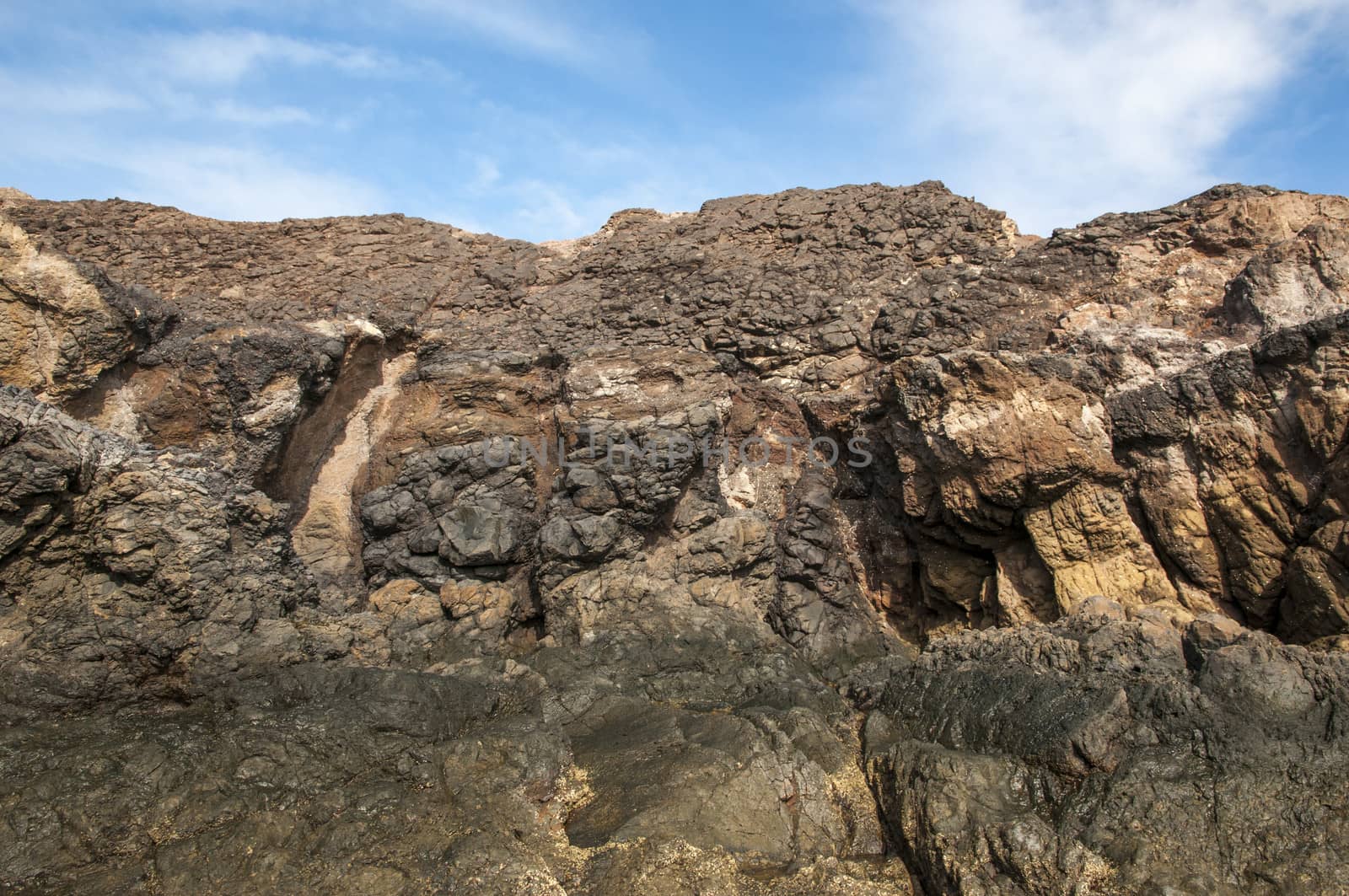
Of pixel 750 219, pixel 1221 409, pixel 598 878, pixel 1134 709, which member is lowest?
pixel 598 878

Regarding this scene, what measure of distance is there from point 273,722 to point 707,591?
15.1 feet

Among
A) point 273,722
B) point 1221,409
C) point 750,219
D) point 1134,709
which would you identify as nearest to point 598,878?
point 273,722

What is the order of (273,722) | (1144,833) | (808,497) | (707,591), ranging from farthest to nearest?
(808,497) < (707,591) < (273,722) < (1144,833)

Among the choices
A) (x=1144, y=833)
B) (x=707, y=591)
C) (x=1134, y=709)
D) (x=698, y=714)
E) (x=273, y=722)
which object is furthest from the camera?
(x=707, y=591)

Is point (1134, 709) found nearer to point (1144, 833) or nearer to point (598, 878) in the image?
point (1144, 833)

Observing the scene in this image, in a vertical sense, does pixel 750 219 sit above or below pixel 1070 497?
above

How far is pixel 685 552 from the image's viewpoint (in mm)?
9984

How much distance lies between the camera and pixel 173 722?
23.1ft

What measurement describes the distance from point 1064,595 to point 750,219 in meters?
7.68

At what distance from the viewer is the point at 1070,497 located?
9281mm

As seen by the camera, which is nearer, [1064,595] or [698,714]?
[698,714]

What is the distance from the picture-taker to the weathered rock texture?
5.93 meters

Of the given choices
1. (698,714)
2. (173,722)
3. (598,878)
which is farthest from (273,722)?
(698,714)

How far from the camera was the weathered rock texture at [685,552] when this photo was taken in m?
5.93
